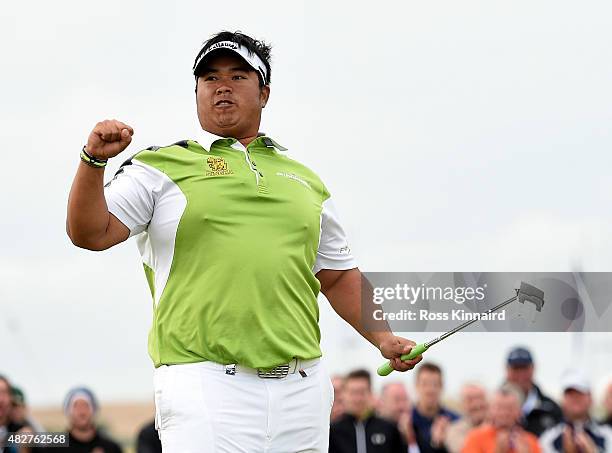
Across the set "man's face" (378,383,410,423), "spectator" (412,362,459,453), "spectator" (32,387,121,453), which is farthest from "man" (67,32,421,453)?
"man's face" (378,383,410,423)

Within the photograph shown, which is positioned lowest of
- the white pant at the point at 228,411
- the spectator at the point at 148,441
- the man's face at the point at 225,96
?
the white pant at the point at 228,411

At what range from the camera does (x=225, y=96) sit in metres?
6.52

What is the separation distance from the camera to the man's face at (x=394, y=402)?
47.1ft

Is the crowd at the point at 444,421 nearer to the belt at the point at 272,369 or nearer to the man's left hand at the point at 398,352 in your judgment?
the man's left hand at the point at 398,352

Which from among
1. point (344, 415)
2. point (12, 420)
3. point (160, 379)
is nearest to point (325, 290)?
point (160, 379)

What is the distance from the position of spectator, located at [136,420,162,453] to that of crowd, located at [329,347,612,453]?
6.56 ft

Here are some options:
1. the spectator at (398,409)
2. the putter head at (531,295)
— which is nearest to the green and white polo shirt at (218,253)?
the putter head at (531,295)

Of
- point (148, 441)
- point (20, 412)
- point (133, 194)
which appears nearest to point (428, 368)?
point (148, 441)

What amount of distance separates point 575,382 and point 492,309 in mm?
5651

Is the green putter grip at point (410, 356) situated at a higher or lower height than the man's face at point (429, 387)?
lower

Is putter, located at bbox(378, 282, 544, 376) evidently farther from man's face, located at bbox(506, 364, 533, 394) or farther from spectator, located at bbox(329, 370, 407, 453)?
spectator, located at bbox(329, 370, 407, 453)

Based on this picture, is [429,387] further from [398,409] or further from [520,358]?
[398,409]

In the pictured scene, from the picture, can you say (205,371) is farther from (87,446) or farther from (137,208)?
(87,446)

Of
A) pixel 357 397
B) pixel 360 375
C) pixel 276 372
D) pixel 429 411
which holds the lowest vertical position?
pixel 276 372
